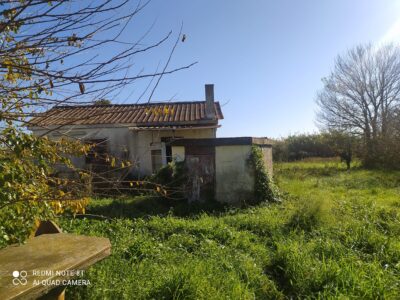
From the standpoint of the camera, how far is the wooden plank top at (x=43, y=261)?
2139 millimetres

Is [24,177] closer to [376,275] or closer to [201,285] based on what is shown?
[201,285]

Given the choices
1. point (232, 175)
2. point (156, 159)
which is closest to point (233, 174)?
point (232, 175)

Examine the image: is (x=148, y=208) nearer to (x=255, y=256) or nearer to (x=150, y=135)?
(x=255, y=256)

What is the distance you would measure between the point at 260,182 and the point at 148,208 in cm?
335

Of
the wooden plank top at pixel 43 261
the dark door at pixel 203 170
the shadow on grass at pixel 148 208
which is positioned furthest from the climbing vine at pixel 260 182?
the wooden plank top at pixel 43 261

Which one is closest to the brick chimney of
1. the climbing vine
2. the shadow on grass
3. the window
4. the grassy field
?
the window

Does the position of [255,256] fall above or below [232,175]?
below

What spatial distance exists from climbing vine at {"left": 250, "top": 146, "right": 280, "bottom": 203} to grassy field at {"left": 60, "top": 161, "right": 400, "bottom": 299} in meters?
1.19

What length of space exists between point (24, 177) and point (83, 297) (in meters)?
1.65

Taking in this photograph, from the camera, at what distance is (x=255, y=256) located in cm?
528

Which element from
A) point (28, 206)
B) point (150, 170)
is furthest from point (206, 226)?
point (150, 170)

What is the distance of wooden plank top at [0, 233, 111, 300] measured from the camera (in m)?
2.14

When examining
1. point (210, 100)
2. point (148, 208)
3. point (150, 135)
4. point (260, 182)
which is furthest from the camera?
point (210, 100)

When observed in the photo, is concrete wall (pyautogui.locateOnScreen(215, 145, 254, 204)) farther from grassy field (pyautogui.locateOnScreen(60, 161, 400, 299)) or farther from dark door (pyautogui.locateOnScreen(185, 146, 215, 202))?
grassy field (pyautogui.locateOnScreen(60, 161, 400, 299))
